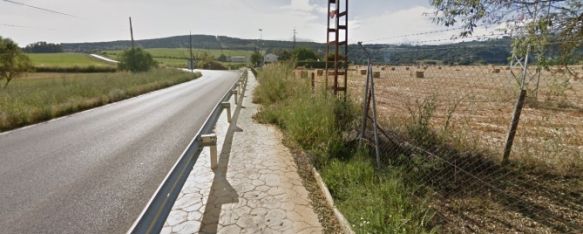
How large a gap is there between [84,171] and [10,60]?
41018mm

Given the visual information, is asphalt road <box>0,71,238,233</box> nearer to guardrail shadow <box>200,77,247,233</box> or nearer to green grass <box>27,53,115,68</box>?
guardrail shadow <box>200,77,247,233</box>

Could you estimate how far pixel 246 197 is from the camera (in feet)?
14.4

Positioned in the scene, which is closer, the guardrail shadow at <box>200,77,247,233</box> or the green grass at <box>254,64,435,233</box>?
the green grass at <box>254,64,435,233</box>

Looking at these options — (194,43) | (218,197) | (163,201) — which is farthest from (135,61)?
(194,43)

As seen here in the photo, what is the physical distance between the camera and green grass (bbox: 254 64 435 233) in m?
3.25

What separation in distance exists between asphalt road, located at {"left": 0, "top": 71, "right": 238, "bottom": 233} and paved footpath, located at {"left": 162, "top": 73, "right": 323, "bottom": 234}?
0.70 meters

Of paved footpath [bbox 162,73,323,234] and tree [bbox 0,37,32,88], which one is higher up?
tree [bbox 0,37,32,88]

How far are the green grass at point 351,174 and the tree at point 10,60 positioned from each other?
4092 centimetres

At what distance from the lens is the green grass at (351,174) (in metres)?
3.25

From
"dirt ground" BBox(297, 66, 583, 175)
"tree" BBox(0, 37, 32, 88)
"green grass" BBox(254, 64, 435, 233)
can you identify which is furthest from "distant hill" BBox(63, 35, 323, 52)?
"green grass" BBox(254, 64, 435, 233)

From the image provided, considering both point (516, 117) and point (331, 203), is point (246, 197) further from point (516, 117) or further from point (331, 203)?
point (516, 117)

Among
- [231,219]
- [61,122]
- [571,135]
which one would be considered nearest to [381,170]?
[231,219]

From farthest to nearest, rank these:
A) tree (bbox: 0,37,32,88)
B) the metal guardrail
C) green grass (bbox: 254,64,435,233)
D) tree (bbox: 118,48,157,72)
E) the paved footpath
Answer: tree (bbox: 118,48,157,72) < tree (bbox: 0,37,32,88) < the paved footpath < green grass (bbox: 254,64,435,233) < the metal guardrail

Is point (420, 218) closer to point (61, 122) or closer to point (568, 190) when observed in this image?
point (568, 190)
